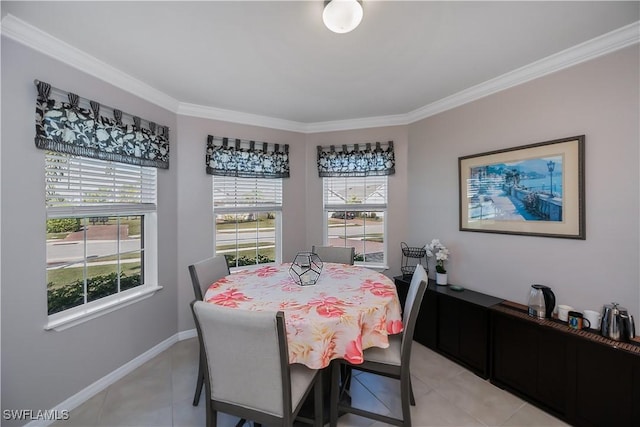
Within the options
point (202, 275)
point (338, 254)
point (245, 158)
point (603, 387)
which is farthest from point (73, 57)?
point (603, 387)

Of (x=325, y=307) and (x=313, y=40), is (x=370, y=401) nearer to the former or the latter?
(x=325, y=307)

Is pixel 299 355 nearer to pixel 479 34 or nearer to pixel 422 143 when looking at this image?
pixel 479 34

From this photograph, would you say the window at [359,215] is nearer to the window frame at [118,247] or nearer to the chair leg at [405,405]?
the chair leg at [405,405]

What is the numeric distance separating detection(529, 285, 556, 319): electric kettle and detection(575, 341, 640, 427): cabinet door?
0.93 feet

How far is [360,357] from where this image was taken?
4.84 ft

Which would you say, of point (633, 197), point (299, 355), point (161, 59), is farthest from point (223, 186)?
point (633, 197)

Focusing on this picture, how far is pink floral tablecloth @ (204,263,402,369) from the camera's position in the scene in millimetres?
1426

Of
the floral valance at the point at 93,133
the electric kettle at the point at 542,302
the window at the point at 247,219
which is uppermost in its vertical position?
the floral valance at the point at 93,133

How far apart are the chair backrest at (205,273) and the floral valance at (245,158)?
1.14 meters

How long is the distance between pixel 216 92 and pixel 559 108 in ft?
9.66

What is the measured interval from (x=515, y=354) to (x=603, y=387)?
476 mm

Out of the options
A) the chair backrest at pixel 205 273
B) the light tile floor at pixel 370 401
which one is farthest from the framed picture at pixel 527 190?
the chair backrest at pixel 205 273

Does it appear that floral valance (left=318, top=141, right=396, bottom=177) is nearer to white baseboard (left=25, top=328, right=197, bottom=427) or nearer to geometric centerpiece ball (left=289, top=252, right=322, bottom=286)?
geometric centerpiece ball (left=289, top=252, right=322, bottom=286)

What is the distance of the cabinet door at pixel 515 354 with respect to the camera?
196cm
